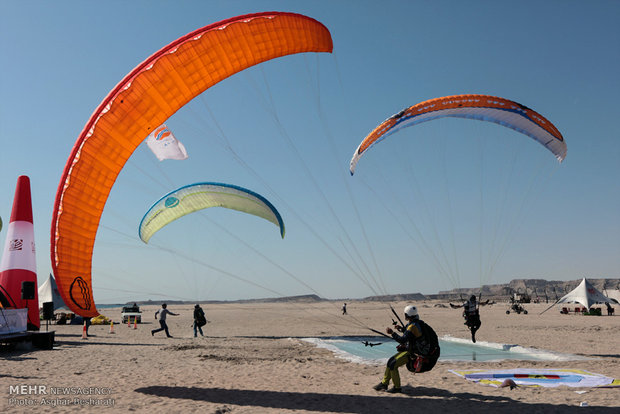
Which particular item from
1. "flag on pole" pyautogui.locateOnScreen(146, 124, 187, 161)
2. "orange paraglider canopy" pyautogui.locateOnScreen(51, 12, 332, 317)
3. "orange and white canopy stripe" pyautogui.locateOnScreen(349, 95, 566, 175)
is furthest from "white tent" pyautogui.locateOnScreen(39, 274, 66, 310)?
"orange and white canopy stripe" pyautogui.locateOnScreen(349, 95, 566, 175)

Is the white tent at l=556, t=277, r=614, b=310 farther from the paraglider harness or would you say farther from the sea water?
the paraglider harness

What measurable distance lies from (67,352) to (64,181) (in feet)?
23.7

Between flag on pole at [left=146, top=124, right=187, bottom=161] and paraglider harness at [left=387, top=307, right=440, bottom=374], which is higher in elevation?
flag on pole at [left=146, top=124, right=187, bottom=161]

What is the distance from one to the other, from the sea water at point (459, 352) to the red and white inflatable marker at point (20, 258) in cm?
943

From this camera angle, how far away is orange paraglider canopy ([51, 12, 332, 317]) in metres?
8.39

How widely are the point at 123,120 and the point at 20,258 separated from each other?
8.01 m

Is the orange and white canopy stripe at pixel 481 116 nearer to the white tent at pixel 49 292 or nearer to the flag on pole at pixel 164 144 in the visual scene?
the flag on pole at pixel 164 144

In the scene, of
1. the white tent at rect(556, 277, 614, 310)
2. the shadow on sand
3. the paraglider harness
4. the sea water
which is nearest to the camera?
the shadow on sand

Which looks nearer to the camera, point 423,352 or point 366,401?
point 366,401

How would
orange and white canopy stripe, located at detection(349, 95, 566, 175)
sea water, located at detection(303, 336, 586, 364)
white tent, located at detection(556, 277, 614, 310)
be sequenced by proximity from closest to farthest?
sea water, located at detection(303, 336, 586, 364) → orange and white canopy stripe, located at detection(349, 95, 566, 175) → white tent, located at detection(556, 277, 614, 310)

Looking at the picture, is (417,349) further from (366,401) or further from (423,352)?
(366,401)

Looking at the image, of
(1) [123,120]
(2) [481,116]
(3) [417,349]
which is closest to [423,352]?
(3) [417,349]

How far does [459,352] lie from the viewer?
13188 millimetres

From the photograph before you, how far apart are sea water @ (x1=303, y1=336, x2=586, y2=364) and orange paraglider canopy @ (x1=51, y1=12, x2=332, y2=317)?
655cm
